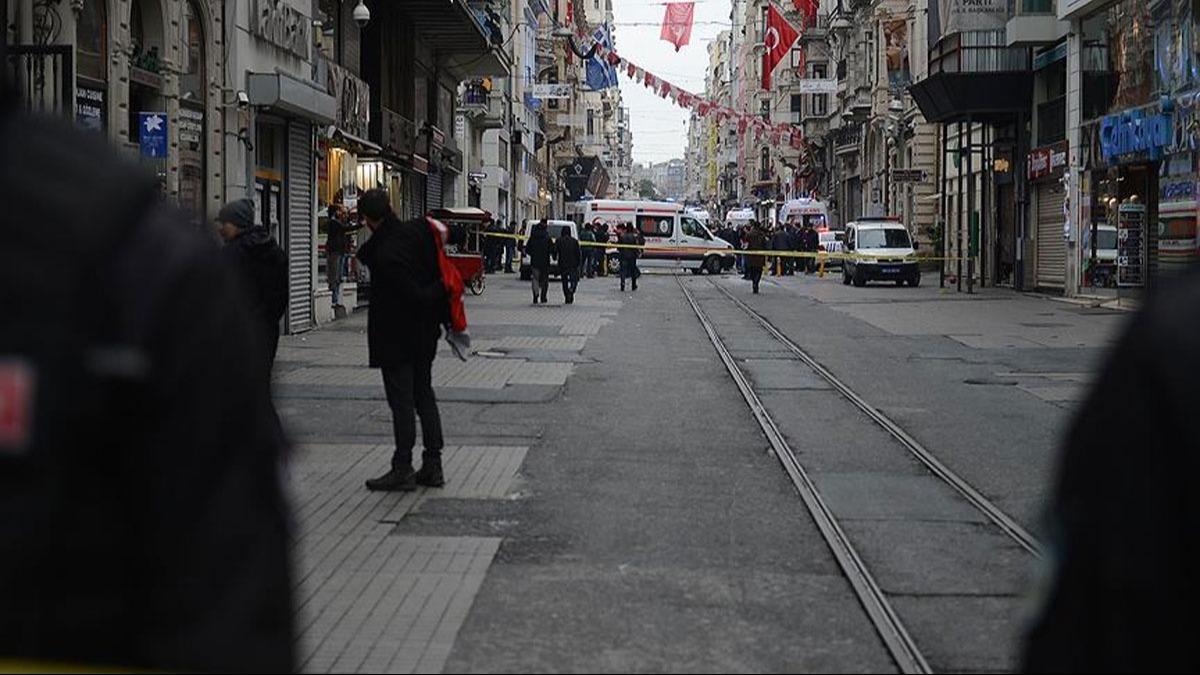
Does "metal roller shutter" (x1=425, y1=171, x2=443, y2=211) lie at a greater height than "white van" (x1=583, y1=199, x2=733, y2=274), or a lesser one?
greater

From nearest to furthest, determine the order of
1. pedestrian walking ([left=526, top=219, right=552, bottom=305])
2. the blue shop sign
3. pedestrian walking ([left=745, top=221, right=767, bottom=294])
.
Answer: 1. the blue shop sign
2. pedestrian walking ([left=526, top=219, right=552, bottom=305])
3. pedestrian walking ([left=745, top=221, right=767, bottom=294])

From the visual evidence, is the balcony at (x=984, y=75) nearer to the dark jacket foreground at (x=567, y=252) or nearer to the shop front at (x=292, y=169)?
the dark jacket foreground at (x=567, y=252)

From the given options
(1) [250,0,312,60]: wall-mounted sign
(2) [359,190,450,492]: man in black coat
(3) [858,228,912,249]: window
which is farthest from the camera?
(3) [858,228,912,249]: window

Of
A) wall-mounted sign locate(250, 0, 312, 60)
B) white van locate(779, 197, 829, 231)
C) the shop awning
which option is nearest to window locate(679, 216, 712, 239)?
white van locate(779, 197, 829, 231)

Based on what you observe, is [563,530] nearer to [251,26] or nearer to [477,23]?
[251,26]

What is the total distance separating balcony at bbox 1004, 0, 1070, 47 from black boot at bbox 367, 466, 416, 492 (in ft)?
94.5

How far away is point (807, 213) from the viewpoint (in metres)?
70.6

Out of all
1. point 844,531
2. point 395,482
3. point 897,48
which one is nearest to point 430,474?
point 395,482

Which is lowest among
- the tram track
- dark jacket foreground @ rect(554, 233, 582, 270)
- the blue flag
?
the tram track

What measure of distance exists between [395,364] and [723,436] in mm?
3635

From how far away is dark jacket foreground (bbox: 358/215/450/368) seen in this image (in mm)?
9359

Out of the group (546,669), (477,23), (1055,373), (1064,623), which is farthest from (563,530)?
(477,23)

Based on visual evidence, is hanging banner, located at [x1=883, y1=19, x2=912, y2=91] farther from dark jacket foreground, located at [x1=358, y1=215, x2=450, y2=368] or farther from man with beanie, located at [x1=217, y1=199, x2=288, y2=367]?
dark jacket foreground, located at [x1=358, y1=215, x2=450, y2=368]

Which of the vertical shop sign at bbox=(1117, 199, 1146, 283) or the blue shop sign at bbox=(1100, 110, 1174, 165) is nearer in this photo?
the blue shop sign at bbox=(1100, 110, 1174, 165)
